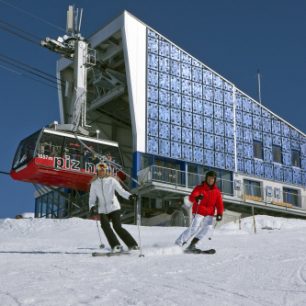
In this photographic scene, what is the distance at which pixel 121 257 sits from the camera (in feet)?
27.6

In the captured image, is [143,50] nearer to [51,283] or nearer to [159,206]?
[159,206]

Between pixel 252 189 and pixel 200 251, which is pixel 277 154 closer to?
pixel 252 189

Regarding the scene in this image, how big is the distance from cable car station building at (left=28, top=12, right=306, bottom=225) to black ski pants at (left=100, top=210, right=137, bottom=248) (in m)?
21.8

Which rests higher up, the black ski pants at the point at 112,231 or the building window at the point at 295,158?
the building window at the point at 295,158

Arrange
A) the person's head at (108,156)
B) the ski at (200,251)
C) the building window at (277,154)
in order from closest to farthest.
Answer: the ski at (200,251), the person's head at (108,156), the building window at (277,154)

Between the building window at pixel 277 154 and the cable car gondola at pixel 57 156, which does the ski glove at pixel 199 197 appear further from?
the building window at pixel 277 154

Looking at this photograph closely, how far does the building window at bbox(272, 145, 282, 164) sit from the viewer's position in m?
41.8

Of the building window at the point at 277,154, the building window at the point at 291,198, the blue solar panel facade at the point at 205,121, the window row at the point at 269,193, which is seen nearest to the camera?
the blue solar panel facade at the point at 205,121

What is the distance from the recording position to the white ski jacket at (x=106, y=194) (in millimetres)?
9562

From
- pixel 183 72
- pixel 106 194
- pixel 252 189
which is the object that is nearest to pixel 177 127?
pixel 183 72

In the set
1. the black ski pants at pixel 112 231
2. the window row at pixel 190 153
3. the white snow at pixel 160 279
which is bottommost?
the white snow at pixel 160 279

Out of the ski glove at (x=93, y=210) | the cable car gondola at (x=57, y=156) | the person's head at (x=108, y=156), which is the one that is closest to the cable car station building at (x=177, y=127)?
the person's head at (x=108, y=156)

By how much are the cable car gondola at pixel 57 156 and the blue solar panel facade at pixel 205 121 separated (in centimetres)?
537

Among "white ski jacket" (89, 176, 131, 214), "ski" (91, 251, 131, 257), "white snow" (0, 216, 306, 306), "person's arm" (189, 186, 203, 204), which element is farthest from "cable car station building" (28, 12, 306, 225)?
"white snow" (0, 216, 306, 306)
